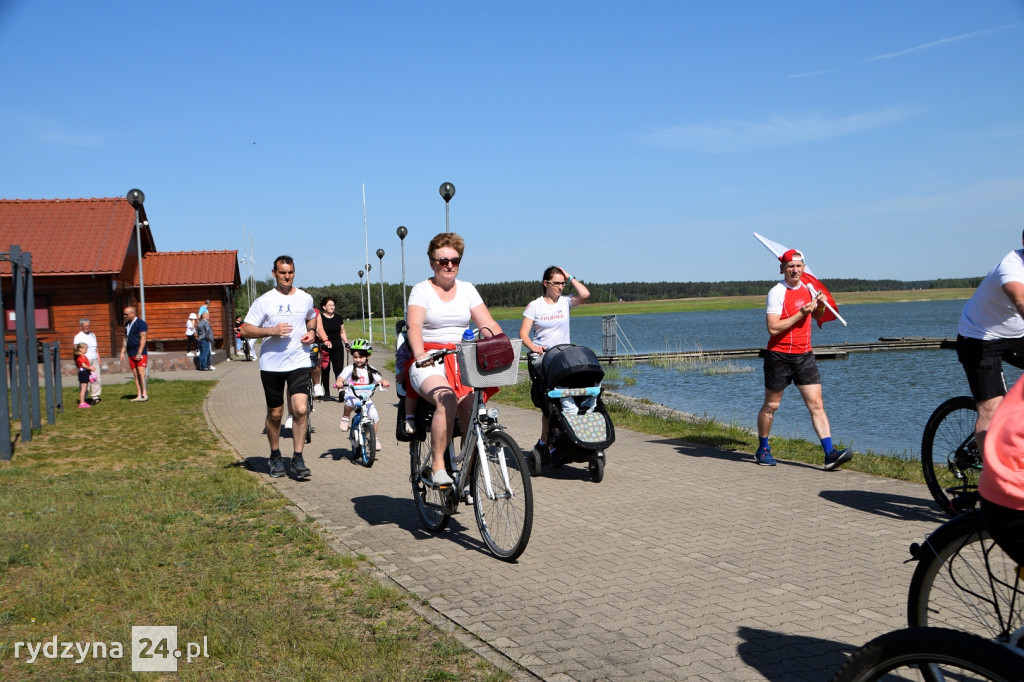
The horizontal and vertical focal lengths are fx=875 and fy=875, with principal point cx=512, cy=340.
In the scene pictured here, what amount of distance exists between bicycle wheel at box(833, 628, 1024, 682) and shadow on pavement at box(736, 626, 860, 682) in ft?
4.02

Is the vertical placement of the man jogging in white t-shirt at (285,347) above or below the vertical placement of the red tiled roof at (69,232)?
below

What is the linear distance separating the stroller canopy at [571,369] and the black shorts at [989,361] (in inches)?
131

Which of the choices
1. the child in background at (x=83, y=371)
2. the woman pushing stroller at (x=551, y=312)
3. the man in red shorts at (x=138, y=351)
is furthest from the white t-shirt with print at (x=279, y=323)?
the man in red shorts at (x=138, y=351)

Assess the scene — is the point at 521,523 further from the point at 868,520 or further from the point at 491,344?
the point at 868,520

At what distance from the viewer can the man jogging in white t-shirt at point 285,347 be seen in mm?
8727

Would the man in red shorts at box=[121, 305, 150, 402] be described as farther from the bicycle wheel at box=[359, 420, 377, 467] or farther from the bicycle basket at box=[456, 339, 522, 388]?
the bicycle basket at box=[456, 339, 522, 388]

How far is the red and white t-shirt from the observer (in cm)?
862

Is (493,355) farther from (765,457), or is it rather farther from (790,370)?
(765,457)

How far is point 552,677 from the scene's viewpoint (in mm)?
3781

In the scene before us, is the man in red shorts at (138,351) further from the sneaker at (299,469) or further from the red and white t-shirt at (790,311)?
the red and white t-shirt at (790,311)

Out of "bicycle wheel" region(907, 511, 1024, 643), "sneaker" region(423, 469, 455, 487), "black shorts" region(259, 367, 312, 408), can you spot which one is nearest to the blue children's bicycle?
"black shorts" region(259, 367, 312, 408)

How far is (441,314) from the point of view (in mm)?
6238

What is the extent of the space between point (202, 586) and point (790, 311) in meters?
6.01

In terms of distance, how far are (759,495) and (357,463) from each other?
15.3ft
